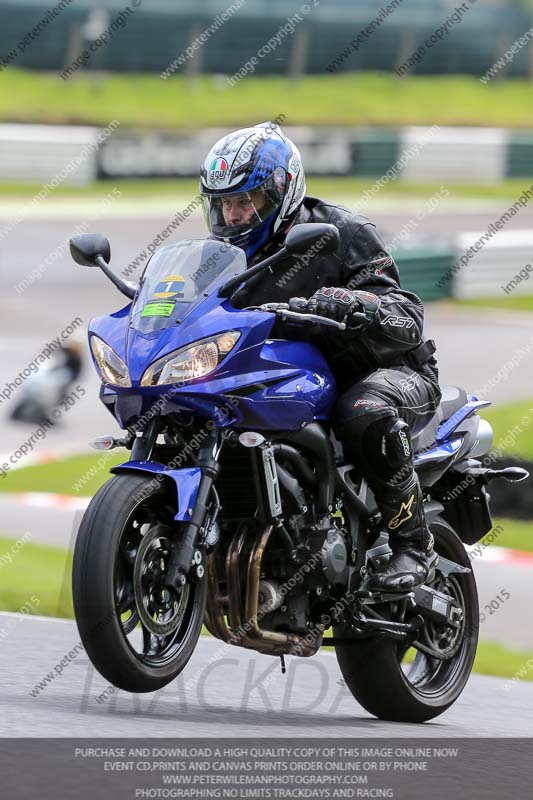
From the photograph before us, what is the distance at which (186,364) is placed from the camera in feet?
15.5

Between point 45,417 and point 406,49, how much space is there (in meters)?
26.8

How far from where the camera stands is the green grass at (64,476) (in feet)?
36.6

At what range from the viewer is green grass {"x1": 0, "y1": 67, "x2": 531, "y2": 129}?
3334 centimetres

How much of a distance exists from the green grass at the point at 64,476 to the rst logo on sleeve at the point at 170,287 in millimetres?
6041

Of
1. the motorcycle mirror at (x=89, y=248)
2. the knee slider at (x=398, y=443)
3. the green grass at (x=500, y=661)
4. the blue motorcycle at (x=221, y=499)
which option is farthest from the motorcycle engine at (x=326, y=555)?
the green grass at (x=500, y=661)

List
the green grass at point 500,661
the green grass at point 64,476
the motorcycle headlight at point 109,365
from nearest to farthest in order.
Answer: the motorcycle headlight at point 109,365 < the green grass at point 500,661 < the green grass at point 64,476

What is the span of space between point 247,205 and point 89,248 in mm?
667

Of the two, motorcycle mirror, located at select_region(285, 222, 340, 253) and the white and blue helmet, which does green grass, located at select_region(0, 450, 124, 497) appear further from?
motorcycle mirror, located at select_region(285, 222, 340, 253)

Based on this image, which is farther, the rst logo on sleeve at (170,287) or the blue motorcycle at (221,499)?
the rst logo on sleeve at (170,287)

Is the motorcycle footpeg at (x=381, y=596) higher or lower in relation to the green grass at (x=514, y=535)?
higher

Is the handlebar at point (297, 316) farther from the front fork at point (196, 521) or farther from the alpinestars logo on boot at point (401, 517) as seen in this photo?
the alpinestars logo on boot at point (401, 517)

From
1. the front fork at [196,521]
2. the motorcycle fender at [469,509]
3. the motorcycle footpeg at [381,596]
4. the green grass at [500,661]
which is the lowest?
the green grass at [500,661]
